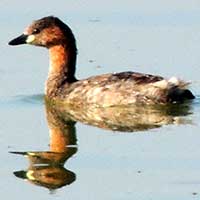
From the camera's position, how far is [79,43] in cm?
1830

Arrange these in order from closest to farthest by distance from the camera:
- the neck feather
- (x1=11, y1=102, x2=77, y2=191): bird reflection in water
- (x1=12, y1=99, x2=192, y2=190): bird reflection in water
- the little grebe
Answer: (x1=11, y1=102, x2=77, y2=191): bird reflection in water < (x1=12, y1=99, x2=192, y2=190): bird reflection in water < the little grebe < the neck feather

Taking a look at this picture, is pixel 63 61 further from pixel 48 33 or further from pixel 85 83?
pixel 85 83

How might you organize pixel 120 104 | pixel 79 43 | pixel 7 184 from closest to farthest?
1. pixel 7 184
2. pixel 120 104
3. pixel 79 43

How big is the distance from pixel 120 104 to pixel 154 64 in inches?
70.0

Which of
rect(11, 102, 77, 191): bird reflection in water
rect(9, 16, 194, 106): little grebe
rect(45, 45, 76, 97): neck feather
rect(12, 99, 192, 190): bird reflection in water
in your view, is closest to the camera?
rect(11, 102, 77, 191): bird reflection in water

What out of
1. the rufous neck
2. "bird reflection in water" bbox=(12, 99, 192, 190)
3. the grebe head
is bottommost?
"bird reflection in water" bbox=(12, 99, 192, 190)

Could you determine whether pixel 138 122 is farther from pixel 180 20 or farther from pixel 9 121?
pixel 180 20

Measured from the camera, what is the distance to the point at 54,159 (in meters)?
13.0

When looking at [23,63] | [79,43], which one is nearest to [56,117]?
[23,63]

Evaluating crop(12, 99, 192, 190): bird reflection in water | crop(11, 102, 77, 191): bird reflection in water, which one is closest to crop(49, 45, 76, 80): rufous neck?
crop(12, 99, 192, 190): bird reflection in water

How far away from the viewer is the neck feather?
53.8ft

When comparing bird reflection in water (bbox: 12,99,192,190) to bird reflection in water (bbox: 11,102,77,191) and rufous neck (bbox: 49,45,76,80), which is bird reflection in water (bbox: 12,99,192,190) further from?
rufous neck (bbox: 49,45,76,80)

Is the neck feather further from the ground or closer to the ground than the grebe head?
closer to the ground

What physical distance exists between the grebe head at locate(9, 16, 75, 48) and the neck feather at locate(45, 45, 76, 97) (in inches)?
3.8
